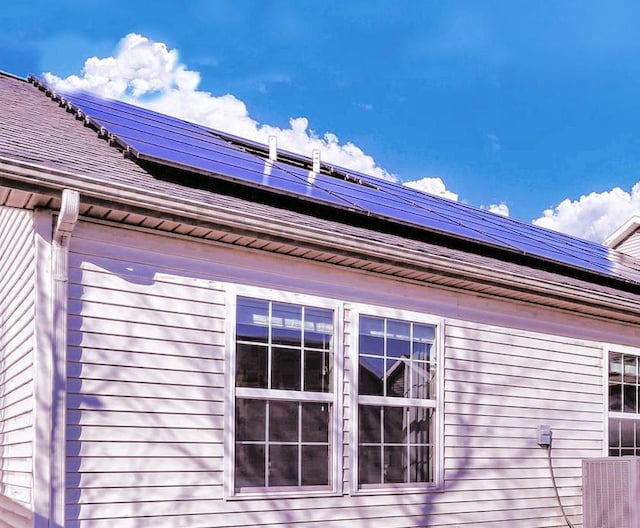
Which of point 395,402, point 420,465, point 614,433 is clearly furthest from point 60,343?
point 614,433

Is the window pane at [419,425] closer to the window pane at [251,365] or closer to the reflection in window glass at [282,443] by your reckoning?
the reflection in window glass at [282,443]

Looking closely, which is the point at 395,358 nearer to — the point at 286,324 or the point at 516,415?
the point at 286,324

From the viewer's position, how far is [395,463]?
7230 millimetres

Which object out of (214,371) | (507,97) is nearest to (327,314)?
(214,371)

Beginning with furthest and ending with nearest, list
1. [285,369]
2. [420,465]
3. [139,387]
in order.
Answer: [420,465] < [285,369] < [139,387]

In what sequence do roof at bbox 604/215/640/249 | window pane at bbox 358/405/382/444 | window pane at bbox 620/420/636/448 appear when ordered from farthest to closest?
roof at bbox 604/215/640/249
window pane at bbox 620/420/636/448
window pane at bbox 358/405/382/444

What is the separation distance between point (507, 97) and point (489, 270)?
156ft

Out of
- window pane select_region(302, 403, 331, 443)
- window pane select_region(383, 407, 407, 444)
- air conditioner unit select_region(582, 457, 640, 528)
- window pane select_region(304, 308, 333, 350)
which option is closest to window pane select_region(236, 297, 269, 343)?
window pane select_region(304, 308, 333, 350)

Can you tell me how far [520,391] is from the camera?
838 centimetres

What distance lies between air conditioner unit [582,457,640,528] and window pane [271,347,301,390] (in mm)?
3839

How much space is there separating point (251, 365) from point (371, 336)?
4.23 feet

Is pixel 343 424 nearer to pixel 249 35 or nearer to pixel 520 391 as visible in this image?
pixel 520 391

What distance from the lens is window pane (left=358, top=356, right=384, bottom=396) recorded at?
7.07 meters

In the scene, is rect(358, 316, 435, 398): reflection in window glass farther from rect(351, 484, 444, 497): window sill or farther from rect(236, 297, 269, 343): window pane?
rect(236, 297, 269, 343): window pane
